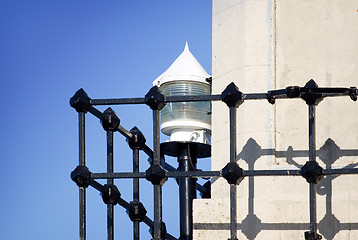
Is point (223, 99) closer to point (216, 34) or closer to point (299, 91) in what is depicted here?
point (299, 91)

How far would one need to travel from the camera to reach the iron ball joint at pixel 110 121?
645 cm

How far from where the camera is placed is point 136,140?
23.0ft

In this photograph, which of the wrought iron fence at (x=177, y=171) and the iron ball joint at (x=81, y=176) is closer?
the wrought iron fence at (x=177, y=171)

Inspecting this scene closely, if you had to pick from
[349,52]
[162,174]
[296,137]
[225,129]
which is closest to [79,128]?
[162,174]

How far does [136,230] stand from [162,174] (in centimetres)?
143

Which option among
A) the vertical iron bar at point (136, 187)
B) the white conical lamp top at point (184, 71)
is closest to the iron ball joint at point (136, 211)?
the vertical iron bar at point (136, 187)

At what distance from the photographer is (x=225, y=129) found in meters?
6.45

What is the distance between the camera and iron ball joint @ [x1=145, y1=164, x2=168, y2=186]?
5668 mm

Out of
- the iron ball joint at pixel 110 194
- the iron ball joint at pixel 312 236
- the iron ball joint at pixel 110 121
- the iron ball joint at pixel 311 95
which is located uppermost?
the iron ball joint at pixel 311 95

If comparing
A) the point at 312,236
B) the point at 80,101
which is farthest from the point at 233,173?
the point at 80,101

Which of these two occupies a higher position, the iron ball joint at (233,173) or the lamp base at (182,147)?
the lamp base at (182,147)

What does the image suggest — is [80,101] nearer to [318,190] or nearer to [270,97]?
[270,97]

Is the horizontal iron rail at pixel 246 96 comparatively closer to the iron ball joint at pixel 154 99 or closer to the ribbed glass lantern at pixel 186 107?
the iron ball joint at pixel 154 99

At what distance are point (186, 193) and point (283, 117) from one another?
1.41m
